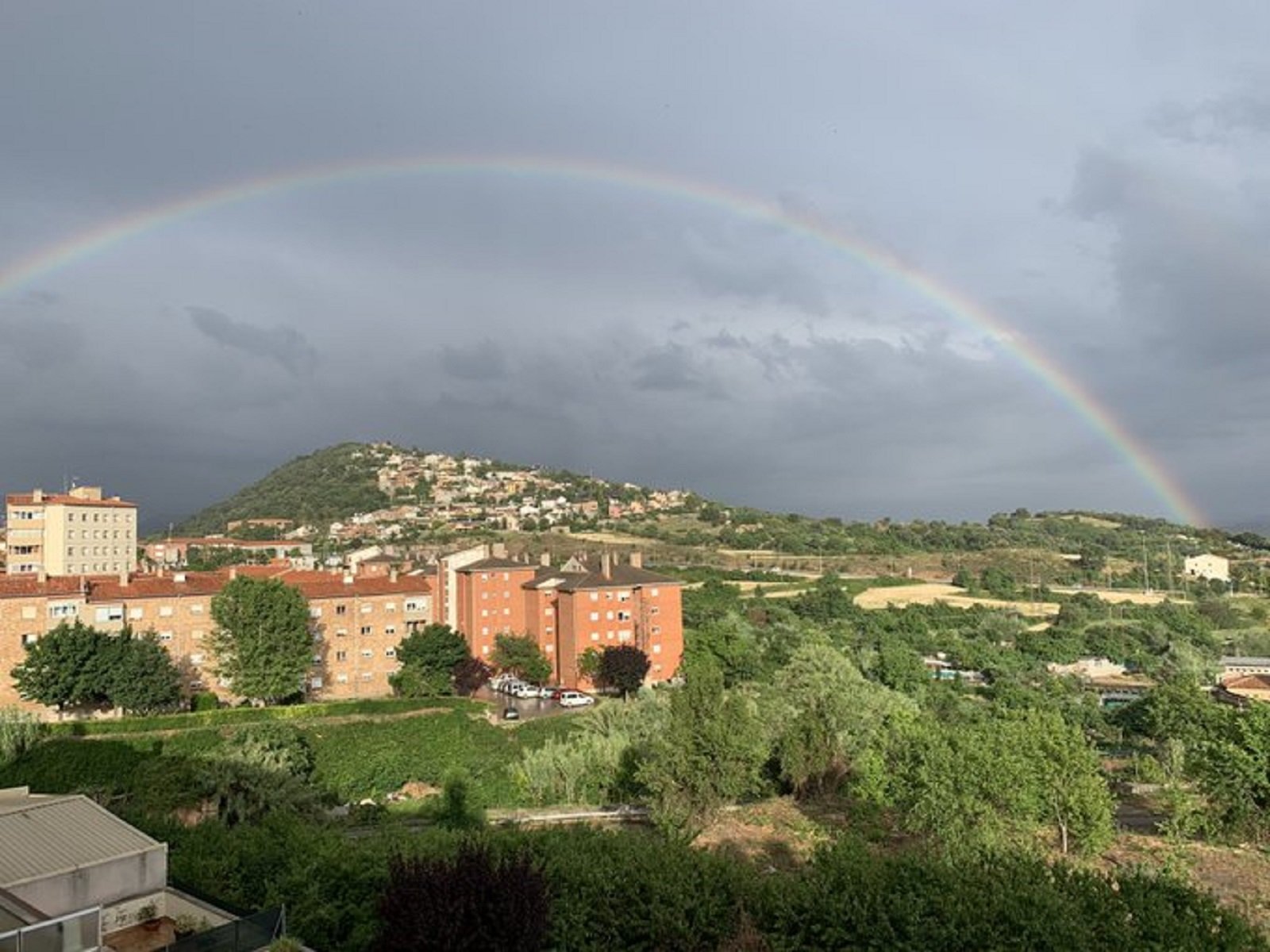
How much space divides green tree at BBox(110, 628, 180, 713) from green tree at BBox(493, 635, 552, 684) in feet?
57.9

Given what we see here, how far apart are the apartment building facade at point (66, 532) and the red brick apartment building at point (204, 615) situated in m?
26.6

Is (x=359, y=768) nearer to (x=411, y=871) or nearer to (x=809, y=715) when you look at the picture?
(x=809, y=715)

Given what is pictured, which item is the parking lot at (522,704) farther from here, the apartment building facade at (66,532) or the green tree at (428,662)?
the apartment building facade at (66,532)

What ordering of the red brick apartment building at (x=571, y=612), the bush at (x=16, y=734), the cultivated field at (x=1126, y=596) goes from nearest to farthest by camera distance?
the bush at (x=16, y=734)
the red brick apartment building at (x=571, y=612)
the cultivated field at (x=1126, y=596)

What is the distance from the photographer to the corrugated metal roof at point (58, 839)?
11.2 meters

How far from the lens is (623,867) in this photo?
1162cm

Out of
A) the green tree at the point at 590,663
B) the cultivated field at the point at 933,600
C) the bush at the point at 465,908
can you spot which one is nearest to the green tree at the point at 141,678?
the green tree at the point at 590,663

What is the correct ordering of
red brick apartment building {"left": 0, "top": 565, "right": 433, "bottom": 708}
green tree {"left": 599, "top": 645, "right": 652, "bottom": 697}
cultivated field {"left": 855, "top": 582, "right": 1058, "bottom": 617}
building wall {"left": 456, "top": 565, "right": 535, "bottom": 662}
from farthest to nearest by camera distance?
cultivated field {"left": 855, "top": 582, "right": 1058, "bottom": 617} < building wall {"left": 456, "top": 565, "right": 535, "bottom": 662} < green tree {"left": 599, "top": 645, "right": 652, "bottom": 697} < red brick apartment building {"left": 0, "top": 565, "right": 433, "bottom": 708}

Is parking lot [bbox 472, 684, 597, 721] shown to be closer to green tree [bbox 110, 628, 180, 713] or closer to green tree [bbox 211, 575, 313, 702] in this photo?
green tree [bbox 211, 575, 313, 702]

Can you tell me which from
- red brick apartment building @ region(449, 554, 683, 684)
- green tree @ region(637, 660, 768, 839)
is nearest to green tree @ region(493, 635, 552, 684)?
red brick apartment building @ region(449, 554, 683, 684)

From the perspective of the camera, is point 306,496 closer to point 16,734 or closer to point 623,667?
point 623,667

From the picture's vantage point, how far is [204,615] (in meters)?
45.5

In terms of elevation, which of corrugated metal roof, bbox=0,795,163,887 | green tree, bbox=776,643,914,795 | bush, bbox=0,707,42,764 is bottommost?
bush, bbox=0,707,42,764

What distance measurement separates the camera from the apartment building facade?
69.8 meters
